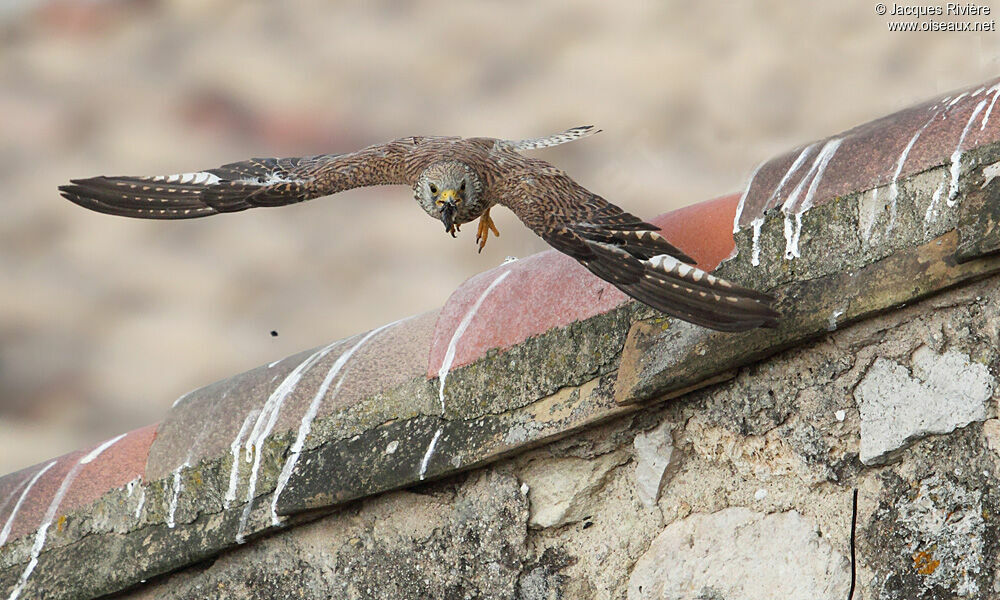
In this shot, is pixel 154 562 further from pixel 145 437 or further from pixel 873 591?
pixel 873 591

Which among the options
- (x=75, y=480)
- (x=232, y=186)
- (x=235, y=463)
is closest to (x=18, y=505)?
(x=75, y=480)

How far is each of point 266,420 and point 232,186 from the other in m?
0.85

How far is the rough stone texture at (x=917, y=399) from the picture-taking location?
178 cm

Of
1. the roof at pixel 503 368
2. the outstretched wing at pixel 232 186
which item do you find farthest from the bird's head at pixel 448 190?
the roof at pixel 503 368

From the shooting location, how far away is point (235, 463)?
250 cm

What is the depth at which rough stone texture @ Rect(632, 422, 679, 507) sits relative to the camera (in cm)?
209

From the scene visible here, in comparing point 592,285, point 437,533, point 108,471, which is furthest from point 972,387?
point 108,471

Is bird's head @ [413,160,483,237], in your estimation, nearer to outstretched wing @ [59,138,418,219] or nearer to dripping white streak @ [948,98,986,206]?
outstretched wing @ [59,138,418,219]

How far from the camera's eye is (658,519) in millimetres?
2080

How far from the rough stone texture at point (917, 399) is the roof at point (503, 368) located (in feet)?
0.36

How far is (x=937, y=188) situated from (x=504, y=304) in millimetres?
871

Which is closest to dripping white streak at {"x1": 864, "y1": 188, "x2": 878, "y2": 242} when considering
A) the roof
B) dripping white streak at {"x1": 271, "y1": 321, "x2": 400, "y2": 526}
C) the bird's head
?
the roof

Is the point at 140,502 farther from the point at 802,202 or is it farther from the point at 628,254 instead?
the point at 802,202

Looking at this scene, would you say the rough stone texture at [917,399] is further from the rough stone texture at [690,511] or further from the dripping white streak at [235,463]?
the dripping white streak at [235,463]
